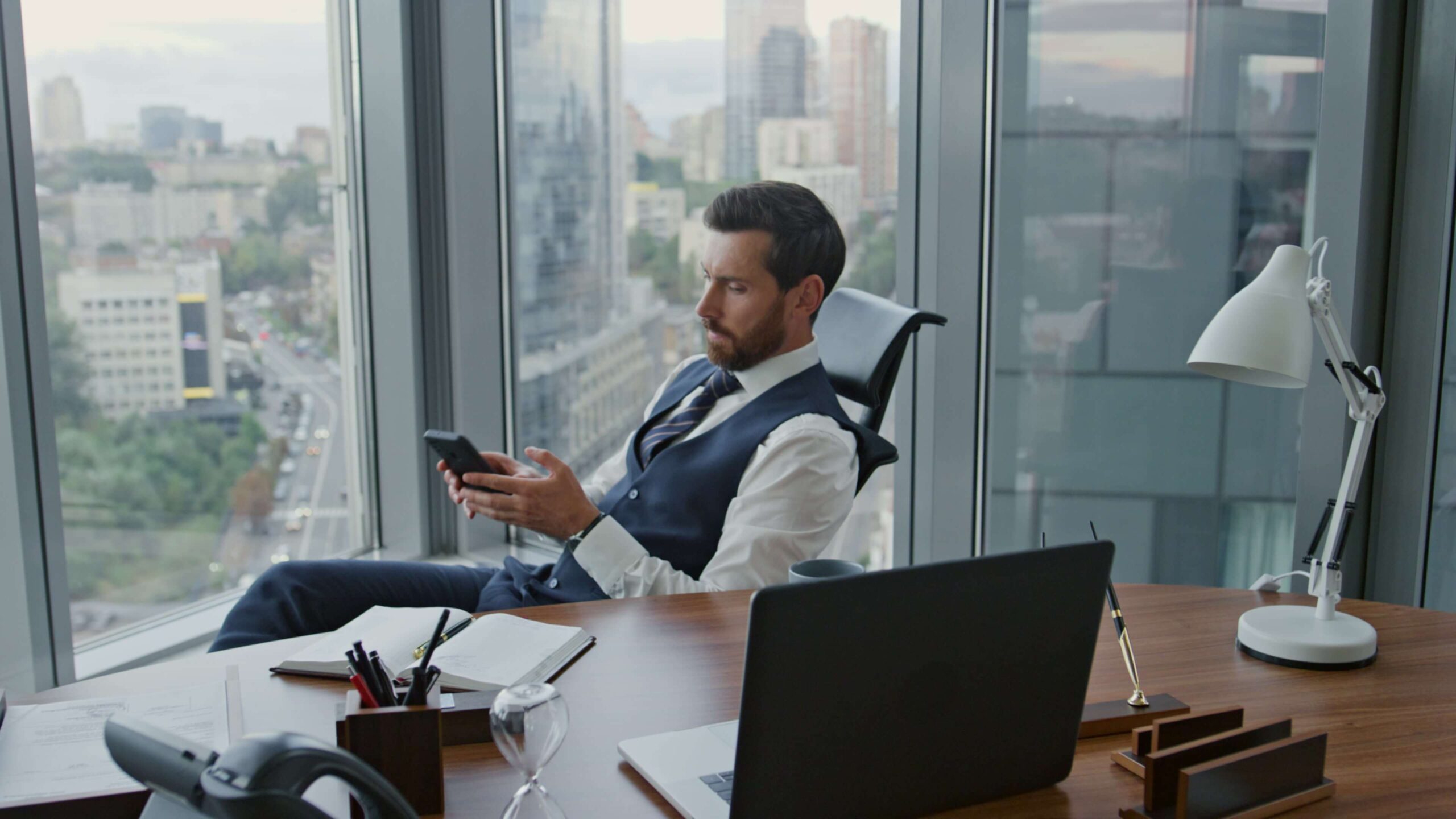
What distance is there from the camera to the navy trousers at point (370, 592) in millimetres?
1771

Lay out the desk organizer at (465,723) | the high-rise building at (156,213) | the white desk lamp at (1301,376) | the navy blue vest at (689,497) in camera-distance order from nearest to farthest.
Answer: the desk organizer at (465,723)
the white desk lamp at (1301,376)
the navy blue vest at (689,497)
the high-rise building at (156,213)

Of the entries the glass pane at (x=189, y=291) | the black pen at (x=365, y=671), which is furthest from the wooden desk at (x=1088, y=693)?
the glass pane at (x=189, y=291)

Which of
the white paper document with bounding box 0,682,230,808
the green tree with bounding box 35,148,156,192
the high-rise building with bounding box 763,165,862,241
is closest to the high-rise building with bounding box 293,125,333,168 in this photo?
the green tree with bounding box 35,148,156,192

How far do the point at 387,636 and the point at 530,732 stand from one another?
1.75ft

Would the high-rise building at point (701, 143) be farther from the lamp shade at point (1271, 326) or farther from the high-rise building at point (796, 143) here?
the lamp shade at point (1271, 326)

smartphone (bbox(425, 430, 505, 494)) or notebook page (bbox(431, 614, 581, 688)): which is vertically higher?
smartphone (bbox(425, 430, 505, 494))

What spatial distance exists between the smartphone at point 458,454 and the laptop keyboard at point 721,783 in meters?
0.88

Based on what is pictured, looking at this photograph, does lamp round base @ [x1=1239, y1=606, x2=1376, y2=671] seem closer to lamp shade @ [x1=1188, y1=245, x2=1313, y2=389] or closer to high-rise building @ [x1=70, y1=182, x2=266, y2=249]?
lamp shade @ [x1=1188, y1=245, x2=1313, y2=389]

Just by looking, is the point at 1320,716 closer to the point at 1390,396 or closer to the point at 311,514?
the point at 1390,396

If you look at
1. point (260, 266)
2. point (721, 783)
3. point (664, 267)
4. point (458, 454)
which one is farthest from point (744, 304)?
point (260, 266)

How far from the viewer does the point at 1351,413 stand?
4.97 ft

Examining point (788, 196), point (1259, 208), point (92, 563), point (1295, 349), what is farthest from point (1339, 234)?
point (92, 563)

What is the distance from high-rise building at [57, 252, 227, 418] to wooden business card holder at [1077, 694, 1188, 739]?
220 centimetres

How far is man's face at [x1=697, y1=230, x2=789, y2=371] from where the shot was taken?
2.08 meters
